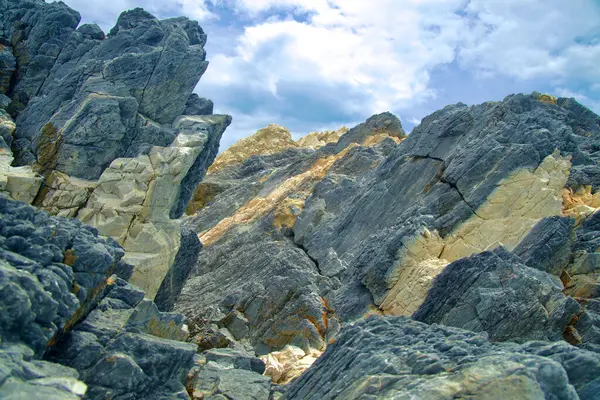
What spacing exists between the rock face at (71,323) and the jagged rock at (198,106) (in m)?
15.1

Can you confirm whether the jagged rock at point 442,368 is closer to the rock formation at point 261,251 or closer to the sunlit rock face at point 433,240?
the rock formation at point 261,251

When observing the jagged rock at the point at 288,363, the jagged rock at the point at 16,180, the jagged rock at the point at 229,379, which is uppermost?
the jagged rock at the point at 16,180

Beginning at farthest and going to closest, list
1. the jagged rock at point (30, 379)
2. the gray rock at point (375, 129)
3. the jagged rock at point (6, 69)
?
the gray rock at point (375, 129) → the jagged rock at point (6, 69) → the jagged rock at point (30, 379)

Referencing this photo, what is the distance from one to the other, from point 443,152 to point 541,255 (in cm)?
1367

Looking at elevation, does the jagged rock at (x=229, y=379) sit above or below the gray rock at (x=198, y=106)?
below

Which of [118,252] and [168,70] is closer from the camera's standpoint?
[118,252]

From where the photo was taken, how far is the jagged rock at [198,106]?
32656mm

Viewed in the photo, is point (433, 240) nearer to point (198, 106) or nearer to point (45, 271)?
point (198, 106)

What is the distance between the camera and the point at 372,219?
131 ft

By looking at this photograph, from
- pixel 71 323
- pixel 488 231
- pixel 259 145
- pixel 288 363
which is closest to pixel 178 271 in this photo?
pixel 288 363

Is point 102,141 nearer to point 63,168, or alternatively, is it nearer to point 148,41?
point 63,168

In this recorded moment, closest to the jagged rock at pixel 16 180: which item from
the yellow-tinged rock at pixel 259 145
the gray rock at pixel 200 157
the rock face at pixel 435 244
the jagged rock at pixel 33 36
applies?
the jagged rock at pixel 33 36

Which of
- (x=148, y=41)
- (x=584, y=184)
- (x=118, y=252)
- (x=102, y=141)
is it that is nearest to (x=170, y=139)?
(x=102, y=141)

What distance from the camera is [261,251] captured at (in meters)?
43.0
